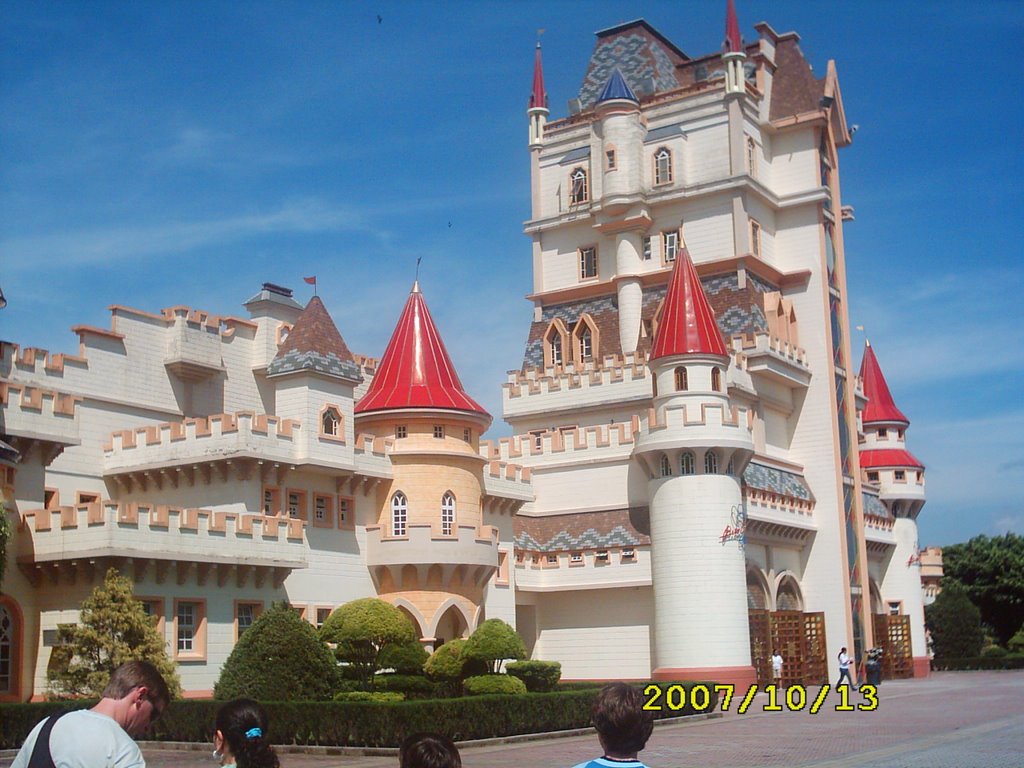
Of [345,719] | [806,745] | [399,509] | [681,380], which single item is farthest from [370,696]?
[681,380]

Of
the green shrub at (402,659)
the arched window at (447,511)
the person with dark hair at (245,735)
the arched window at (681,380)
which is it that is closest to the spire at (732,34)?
the arched window at (681,380)

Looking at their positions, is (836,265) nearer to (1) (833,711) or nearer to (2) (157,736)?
(1) (833,711)

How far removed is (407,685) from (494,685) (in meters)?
2.06

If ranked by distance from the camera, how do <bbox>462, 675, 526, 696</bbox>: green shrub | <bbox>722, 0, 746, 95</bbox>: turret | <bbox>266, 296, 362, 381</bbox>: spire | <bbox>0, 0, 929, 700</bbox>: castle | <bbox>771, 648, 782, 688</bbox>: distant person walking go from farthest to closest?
1. <bbox>722, 0, 746, 95</bbox>: turret
2. <bbox>771, 648, 782, 688</bbox>: distant person walking
3. <bbox>266, 296, 362, 381</bbox>: spire
4. <bbox>0, 0, 929, 700</bbox>: castle
5. <bbox>462, 675, 526, 696</bbox>: green shrub

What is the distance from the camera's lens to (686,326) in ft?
138

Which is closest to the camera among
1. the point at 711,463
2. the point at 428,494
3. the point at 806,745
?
the point at 806,745

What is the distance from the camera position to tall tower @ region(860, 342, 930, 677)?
187ft

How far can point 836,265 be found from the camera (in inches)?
2100

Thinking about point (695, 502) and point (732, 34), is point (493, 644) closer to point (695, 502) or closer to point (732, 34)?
point (695, 502)

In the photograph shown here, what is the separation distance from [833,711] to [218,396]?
2018 centimetres

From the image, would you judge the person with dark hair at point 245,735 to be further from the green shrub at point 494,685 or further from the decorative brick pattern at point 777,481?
the decorative brick pattern at point 777,481

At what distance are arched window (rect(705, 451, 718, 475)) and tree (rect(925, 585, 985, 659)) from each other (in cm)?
3191

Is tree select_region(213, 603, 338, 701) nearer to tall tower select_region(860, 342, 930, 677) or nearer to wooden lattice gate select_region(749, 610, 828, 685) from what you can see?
wooden lattice gate select_region(749, 610, 828, 685)

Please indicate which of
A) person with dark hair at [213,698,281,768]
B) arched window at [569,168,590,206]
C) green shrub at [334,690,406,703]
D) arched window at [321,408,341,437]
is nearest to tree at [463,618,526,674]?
green shrub at [334,690,406,703]
